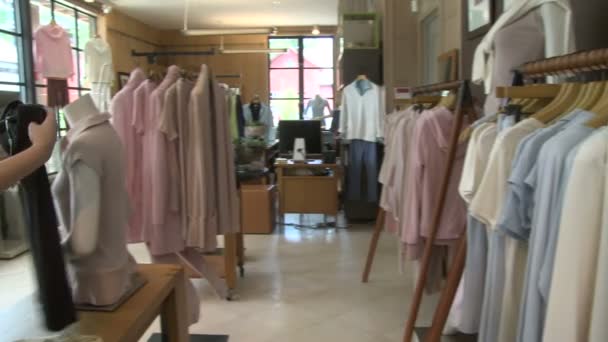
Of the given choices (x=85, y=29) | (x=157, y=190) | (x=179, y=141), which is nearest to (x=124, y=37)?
(x=85, y=29)

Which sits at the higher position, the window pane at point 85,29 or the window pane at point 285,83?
the window pane at point 85,29

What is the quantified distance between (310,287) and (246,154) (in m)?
1.68

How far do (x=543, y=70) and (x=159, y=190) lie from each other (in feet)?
6.34

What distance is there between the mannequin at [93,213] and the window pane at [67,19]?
7298 millimetres

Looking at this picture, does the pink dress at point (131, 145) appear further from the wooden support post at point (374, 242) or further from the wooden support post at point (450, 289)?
the wooden support post at point (374, 242)

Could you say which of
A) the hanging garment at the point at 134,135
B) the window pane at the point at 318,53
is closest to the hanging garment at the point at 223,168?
the hanging garment at the point at 134,135

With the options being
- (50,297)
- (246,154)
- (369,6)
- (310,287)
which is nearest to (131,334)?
(50,297)

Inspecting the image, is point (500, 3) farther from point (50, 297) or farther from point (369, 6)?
point (369, 6)

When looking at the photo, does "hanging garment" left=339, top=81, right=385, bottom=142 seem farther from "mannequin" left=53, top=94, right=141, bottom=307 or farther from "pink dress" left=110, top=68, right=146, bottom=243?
"mannequin" left=53, top=94, right=141, bottom=307

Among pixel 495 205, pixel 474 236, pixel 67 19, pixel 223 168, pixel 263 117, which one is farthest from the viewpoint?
pixel 263 117

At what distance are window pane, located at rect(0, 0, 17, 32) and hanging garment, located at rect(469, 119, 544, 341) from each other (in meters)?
6.04

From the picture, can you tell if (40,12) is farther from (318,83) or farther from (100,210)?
(100,210)

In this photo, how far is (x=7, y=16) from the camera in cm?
606

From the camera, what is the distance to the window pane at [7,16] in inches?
233
